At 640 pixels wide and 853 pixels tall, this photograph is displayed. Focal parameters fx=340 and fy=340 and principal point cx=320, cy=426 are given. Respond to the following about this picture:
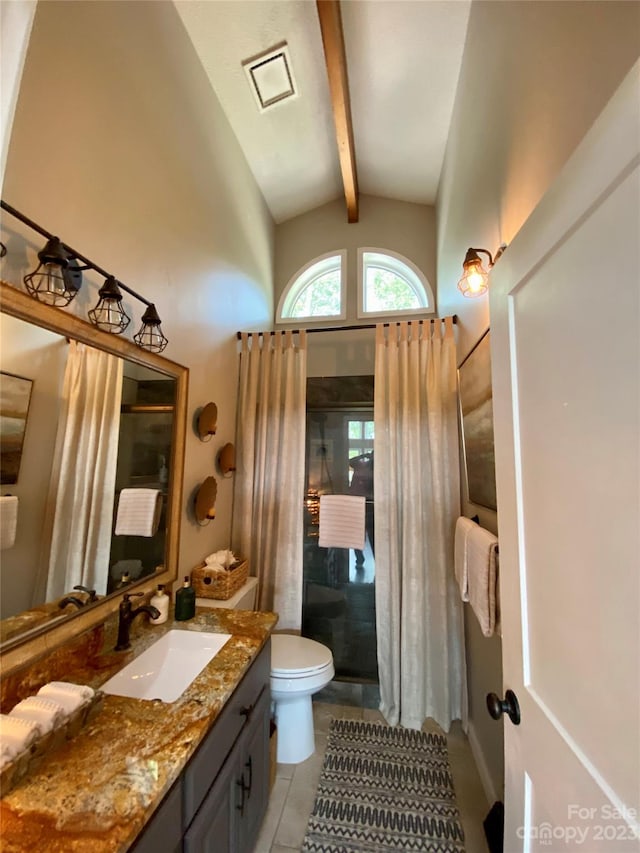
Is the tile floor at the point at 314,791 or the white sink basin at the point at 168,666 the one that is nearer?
the white sink basin at the point at 168,666

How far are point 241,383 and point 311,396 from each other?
540 millimetres

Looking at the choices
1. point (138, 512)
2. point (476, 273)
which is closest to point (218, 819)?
point (138, 512)

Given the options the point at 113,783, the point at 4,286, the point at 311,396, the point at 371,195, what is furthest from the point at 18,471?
the point at 371,195

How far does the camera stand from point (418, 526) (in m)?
2.05

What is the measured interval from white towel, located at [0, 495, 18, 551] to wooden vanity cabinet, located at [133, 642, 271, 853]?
28.0 inches

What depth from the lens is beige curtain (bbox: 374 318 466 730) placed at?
6.53 ft

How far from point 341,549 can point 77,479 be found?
5.95ft

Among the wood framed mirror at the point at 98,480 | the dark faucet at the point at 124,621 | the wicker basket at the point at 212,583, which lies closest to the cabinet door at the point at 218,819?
the dark faucet at the point at 124,621

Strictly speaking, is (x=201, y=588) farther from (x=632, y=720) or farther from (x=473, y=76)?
(x=473, y=76)

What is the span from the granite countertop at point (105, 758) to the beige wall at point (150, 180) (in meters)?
0.68

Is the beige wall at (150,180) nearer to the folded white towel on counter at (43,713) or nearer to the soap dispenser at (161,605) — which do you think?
Result: the soap dispenser at (161,605)

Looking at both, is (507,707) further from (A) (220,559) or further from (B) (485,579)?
(A) (220,559)

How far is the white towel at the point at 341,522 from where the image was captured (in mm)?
2176

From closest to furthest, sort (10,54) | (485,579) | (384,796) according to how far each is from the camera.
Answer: (10,54) < (485,579) < (384,796)
